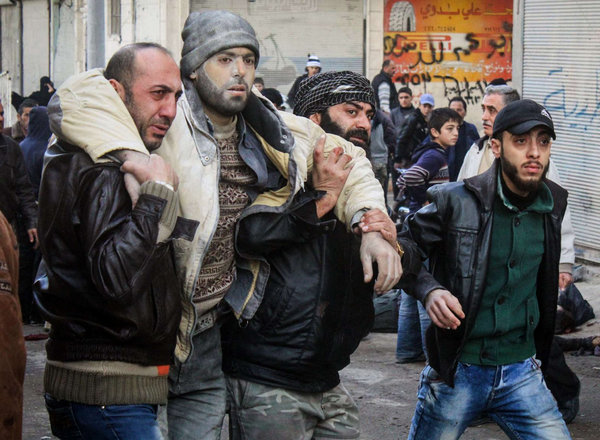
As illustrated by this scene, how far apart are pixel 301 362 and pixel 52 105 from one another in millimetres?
1323

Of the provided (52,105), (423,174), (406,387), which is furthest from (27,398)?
(52,105)

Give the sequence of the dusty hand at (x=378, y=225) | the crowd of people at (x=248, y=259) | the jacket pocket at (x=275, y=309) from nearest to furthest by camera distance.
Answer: the crowd of people at (x=248, y=259) < the dusty hand at (x=378, y=225) < the jacket pocket at (x=275, y=309)

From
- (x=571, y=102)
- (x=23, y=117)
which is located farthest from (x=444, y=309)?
(x=23, y=117)

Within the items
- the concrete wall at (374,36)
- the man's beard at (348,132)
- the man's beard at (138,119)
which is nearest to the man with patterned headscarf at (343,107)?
the man's beard at (348,132)

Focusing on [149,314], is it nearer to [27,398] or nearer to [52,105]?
[52,105]

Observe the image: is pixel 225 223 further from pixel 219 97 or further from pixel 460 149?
pixel 460 149

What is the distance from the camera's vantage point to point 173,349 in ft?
11.7

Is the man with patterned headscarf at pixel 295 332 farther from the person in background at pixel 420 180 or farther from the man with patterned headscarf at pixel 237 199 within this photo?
the person in background at pixel 420 180

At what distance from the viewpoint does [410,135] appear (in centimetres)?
1325

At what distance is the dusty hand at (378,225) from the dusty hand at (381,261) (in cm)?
4

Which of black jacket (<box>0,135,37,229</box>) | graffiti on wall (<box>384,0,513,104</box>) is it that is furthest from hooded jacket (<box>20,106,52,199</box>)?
graffiti on wall (<box>384,0,513,104</box>)

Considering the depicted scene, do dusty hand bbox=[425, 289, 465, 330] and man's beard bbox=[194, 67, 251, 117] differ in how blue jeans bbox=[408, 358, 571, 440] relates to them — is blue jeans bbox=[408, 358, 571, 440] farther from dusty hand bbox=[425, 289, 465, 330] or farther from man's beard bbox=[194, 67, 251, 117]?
man's beard bbox=[194, 67, 251, 117]

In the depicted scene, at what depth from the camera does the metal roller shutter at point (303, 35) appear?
957 inches

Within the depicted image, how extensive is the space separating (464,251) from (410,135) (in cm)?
891
